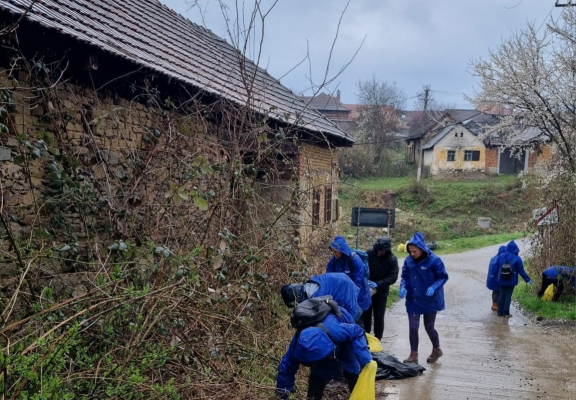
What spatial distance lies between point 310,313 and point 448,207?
30.4 m

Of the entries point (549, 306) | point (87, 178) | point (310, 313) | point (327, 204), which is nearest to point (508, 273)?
point (549, 306)

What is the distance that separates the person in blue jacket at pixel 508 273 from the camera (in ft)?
32.0

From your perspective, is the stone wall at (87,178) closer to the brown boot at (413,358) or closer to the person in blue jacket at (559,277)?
the brown boot at (413,358)

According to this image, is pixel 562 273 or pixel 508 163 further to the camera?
pixel 508 163

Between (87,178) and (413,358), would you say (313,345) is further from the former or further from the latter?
(413,358)

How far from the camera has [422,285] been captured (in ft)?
21.7

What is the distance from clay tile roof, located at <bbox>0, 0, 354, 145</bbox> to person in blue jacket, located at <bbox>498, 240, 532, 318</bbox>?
16.5 ft

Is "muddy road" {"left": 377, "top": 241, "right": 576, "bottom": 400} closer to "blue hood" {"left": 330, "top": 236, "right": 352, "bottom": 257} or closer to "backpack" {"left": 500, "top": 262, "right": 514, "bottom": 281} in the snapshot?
"backpack" {"left": 500, "top": 262, "right": 514, "bottom": 281}

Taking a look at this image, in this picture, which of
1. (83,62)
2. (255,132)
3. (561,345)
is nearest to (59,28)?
(83,62)

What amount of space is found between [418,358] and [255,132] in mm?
3807

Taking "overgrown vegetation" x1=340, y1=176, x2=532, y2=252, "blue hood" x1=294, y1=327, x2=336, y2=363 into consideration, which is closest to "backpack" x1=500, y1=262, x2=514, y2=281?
"blue hood" x1=294, y1=327, x2=336, y2=363

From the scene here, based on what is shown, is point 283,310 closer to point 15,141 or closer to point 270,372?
point 270,372

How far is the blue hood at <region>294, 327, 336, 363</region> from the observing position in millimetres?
3962

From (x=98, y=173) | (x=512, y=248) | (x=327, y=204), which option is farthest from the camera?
(x=327, y=204)
